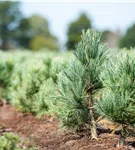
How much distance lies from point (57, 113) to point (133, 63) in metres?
1.66

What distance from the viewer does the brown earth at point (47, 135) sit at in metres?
6.02

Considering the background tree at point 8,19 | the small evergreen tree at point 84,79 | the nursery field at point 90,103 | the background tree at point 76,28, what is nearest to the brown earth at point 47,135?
the nursery field at point 90,103

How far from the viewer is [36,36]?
9162 cm

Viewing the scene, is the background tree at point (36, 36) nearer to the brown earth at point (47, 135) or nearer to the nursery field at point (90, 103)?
the brown earth at point (47, 135)

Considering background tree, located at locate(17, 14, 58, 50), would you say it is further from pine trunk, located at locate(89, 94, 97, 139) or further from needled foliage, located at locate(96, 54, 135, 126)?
needled foliage, located at locate(96, 54, 135, 126)

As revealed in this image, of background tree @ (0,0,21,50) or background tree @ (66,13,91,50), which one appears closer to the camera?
background tree @ (66,13,91,50)

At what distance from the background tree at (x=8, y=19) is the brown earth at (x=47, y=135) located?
7295cm

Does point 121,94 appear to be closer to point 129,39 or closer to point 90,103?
point 90,103

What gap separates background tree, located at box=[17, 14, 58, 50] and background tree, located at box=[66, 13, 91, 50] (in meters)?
5.09

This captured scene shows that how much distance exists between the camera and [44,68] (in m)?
9.71

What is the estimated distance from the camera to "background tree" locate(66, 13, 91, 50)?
68312 millimetres

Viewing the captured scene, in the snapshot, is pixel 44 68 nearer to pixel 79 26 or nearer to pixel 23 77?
pixel 23 77

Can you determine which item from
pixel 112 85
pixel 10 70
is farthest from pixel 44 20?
pixel 112 85

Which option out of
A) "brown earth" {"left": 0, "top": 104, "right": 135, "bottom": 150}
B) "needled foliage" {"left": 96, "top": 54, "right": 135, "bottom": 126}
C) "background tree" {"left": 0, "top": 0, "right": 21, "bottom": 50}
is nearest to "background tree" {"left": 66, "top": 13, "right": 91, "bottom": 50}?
"background tree" {"left": 0, "top": 0, "right": 21, "bottom": 50}
